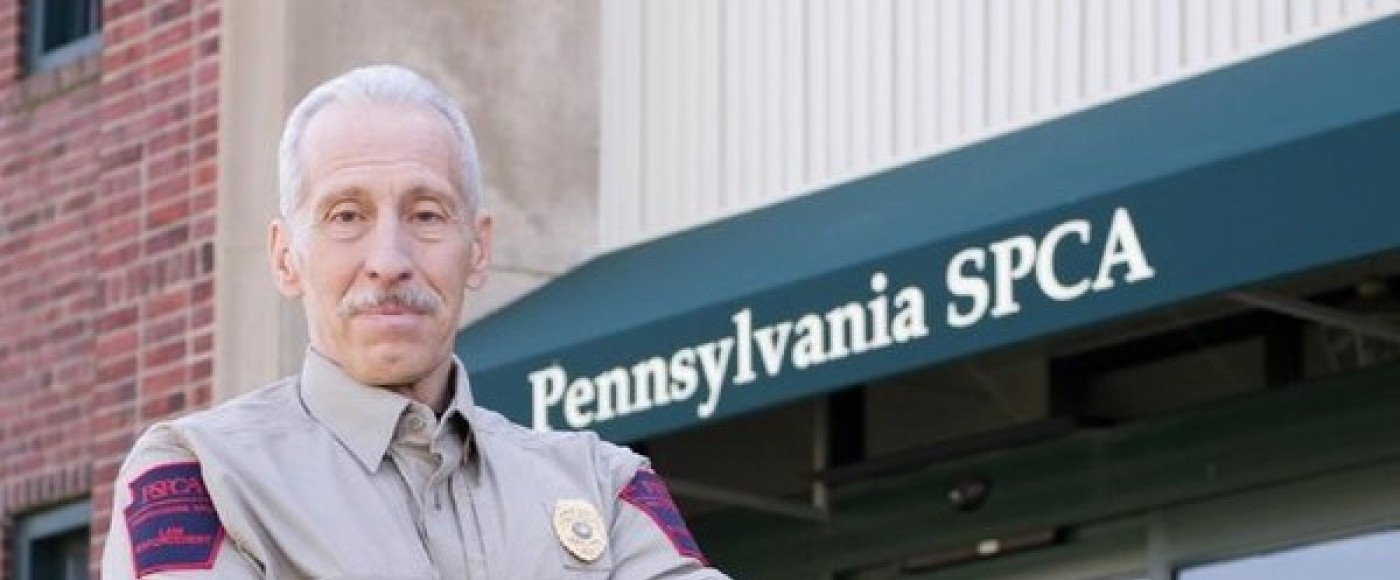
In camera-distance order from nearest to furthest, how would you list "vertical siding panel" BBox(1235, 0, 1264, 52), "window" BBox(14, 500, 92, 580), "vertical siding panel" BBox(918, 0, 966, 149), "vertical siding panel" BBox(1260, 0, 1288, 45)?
"vertical siding panel" BBox(1260, 0, 1288, 45), "vertical siding panel" BBox(1235, 0, 1264, 52), "vertical siding panel" BBox(918, 0, 966, 149), "window" BBox(14, 500, 92, 580)

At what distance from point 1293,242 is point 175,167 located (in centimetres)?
498

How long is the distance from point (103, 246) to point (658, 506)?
10450 mm

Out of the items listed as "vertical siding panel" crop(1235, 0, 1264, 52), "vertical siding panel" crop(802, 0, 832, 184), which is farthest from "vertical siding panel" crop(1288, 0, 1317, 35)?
"vertical siding panel" crop(802, 0, 832, 184)

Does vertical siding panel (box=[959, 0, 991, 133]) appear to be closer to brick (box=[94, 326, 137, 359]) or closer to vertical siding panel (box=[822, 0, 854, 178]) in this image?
vertical siding panel (box=[822, 0, 854, 178])

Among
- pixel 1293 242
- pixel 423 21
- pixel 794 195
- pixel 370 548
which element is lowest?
pixel 370 548

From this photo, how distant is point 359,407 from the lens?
3.94 meters

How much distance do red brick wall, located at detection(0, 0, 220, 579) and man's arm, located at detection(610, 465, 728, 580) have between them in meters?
9.47

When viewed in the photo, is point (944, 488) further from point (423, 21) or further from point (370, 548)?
point (370, 548)

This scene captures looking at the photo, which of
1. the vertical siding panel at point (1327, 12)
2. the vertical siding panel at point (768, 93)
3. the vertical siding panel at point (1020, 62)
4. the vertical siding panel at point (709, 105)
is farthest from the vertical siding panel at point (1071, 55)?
the vertical siding panel at point (709, 105)

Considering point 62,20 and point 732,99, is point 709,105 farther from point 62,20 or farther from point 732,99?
point 62,20

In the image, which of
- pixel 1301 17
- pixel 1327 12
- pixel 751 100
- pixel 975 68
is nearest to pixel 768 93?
pixel 751 100

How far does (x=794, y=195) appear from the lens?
1288 cm

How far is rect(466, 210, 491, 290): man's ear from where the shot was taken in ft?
12.8

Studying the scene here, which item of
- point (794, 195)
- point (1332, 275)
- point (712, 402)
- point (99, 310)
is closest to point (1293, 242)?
point (1332, 275)
